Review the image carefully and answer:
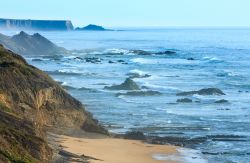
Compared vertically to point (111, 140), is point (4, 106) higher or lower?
higher

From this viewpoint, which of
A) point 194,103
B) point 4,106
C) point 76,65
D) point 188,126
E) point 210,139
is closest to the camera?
point 4,106

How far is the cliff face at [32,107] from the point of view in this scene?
75.9ft

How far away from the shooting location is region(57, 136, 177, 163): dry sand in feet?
98.6

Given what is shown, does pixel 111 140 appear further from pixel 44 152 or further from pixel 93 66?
pixel 93 66

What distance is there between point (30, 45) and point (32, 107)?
9466 cm

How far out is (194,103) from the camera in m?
52.8

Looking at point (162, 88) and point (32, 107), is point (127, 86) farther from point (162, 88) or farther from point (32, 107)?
point (32, 107)

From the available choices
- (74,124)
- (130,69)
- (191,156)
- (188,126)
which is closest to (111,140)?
(74,124)

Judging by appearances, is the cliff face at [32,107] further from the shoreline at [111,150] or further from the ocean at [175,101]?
the ocean at [175,101]

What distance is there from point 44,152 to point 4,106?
468cm

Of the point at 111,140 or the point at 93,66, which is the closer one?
the point at 111,140

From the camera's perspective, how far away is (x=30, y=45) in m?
124

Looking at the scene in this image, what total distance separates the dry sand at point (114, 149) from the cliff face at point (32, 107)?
1.62 metres

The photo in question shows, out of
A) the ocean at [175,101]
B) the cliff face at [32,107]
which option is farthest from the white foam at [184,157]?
the cliff face at [32,107]
